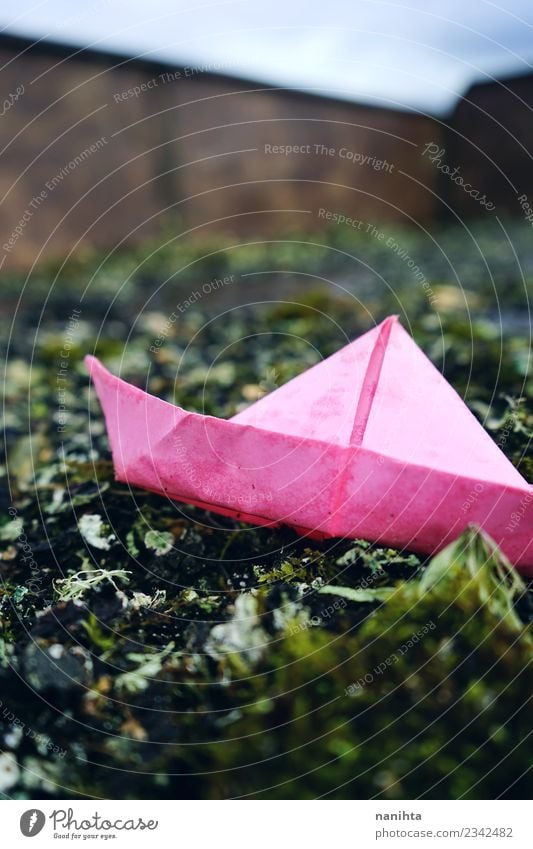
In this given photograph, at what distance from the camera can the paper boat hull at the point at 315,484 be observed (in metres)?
0.90

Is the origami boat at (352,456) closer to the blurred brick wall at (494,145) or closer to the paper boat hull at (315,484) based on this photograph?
the paper boat hull at (315,484)

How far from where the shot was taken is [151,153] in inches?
191

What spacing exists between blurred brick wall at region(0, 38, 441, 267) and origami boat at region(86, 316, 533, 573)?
117 inches

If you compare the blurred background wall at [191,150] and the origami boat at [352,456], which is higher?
the blurred background wall at [191,150]

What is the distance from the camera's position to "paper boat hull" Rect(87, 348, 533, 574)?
2.95 feet

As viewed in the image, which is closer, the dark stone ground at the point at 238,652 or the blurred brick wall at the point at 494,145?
the dark stone ground at the point at 238,652

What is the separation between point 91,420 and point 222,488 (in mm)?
897
